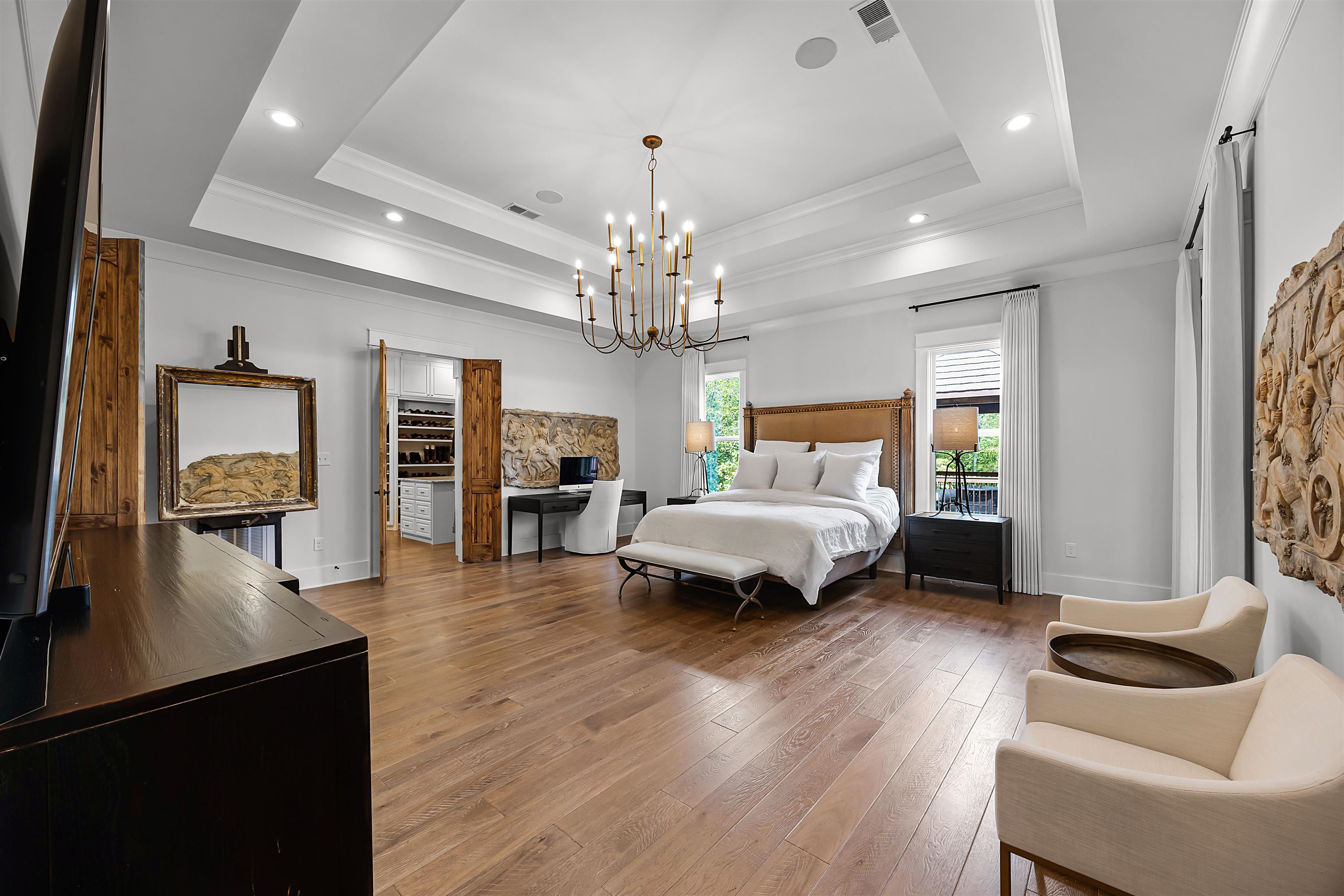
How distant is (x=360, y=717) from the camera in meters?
0.73

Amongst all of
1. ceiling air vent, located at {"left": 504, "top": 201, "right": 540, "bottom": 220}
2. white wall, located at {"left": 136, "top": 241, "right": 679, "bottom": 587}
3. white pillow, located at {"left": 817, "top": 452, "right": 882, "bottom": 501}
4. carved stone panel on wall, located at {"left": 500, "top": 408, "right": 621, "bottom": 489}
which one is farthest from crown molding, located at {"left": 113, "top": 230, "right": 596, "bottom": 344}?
white pillow, located at {"left": 817, "top": 452, "right": 882, "bottom": 501}

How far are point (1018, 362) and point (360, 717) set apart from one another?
17.3 ft

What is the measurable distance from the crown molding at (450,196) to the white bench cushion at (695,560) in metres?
2.90

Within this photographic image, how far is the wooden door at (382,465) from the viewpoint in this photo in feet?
16.3

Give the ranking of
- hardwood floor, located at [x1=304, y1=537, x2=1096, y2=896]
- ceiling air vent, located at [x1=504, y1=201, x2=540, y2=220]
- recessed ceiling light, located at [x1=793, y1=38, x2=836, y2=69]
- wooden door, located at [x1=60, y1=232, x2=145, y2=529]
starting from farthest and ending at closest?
ceiling air vent, located at [x1=504, y1=201, x2=540, y2=220] < recessed ceiling light, located at [x1=793, y1=38, x2=836, y2=69] < wooden door, located at [x1=60, y1=232, x2=145, y2=529] < hardwood floor, located at [x1=304, y1=537, x2=1096, y2=896]

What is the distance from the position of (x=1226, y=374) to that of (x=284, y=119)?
467cm

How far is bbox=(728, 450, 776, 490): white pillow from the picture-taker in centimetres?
563

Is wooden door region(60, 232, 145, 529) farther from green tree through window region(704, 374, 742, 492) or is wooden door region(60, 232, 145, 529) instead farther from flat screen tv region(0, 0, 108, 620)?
green tree through window region(704, 374, 742, 492)

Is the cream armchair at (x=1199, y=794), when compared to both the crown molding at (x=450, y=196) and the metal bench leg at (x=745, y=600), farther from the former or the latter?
the crown molding at (x=450, y=196)

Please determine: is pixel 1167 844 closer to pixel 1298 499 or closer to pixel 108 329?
pixel 1298 499

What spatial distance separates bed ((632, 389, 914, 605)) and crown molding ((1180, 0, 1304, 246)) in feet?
9.48

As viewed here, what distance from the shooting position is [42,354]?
0.50 m

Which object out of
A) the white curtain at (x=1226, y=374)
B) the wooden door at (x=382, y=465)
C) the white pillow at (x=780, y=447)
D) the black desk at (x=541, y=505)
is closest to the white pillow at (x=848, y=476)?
the white pillow at (x=780, y=447)

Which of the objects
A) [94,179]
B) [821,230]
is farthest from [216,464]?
[821,230]
